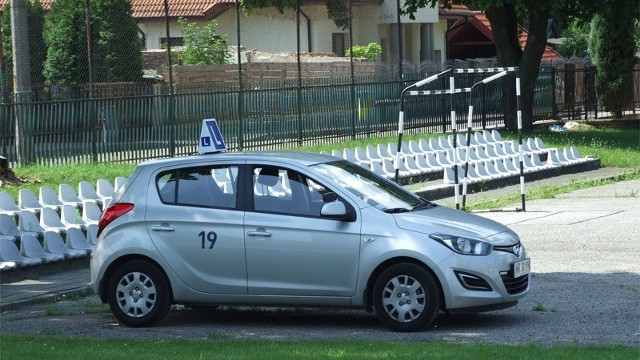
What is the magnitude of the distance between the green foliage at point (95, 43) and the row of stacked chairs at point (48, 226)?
10.00 metres

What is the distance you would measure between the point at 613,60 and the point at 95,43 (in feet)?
77.3

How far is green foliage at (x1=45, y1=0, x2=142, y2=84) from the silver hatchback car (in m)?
15.8

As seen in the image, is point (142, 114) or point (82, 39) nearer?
point (142, 114)

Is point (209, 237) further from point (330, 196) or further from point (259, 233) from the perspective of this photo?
point (330, 196)

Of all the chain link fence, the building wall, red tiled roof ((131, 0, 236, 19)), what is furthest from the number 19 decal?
red tiled roof ((131, 0, 236, 19))

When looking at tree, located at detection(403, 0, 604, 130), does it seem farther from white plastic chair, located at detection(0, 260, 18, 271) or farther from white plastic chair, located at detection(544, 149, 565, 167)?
white plastic chair, located at detection(0, 260, 18, 271)

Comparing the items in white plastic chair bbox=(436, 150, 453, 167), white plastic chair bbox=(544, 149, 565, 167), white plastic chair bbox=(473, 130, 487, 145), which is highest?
white plastic chair bbox=(473, 130, 487, 145)

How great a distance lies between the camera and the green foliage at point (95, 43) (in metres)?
27.9

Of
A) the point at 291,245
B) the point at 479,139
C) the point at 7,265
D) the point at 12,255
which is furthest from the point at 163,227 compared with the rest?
the point at 479,139

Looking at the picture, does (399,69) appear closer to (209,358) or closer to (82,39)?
(82,39)

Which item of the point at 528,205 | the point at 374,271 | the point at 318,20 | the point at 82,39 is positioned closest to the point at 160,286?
the point at 374,271

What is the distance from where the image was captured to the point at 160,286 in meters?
11.5

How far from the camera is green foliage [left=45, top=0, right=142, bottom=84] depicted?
27938 mm

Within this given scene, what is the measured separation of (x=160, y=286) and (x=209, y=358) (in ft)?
6.96
